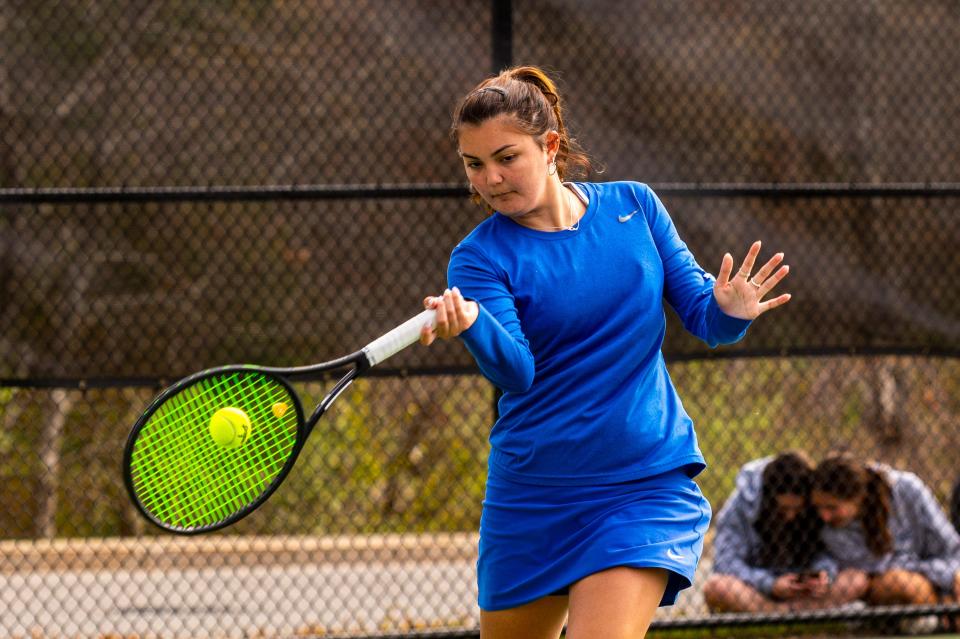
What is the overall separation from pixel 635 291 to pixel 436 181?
176 centimetres

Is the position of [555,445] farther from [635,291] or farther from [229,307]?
[229,307]

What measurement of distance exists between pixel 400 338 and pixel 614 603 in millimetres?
580

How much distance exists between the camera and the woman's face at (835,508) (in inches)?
168

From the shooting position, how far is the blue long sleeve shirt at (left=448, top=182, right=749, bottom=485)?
7.35 ft

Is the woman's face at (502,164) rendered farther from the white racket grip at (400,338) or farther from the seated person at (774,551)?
the seated person at (774,551)

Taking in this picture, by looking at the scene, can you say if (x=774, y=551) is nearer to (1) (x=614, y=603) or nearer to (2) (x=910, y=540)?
(2) (x=910, y=540)


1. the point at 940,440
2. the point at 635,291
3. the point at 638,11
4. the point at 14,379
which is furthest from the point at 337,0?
the point at 940,440

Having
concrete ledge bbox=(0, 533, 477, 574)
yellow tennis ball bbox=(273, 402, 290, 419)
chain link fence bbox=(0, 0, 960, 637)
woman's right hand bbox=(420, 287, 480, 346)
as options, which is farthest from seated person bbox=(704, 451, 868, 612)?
woman's right hand bbox=(420, 287, 480, 346)

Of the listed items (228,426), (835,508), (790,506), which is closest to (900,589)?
(835,508)

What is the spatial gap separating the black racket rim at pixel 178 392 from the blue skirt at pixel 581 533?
0.38 metres

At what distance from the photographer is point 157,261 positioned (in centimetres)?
384

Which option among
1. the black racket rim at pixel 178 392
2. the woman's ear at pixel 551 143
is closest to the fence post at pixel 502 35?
the woman's ear at pixel 551 143

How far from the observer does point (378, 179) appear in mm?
3896

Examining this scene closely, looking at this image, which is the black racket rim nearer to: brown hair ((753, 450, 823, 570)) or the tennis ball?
the tennis ball
